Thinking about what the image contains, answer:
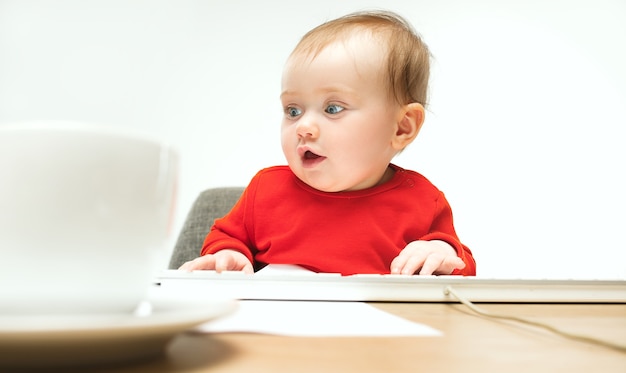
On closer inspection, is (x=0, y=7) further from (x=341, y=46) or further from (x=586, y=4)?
(x=586, y=4)

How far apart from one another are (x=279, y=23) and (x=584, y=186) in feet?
4.51

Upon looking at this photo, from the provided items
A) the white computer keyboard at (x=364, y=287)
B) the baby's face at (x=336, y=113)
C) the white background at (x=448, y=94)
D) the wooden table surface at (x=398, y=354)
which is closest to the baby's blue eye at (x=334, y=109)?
the baby's face at (x=336, y=113)

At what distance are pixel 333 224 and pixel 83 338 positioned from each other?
828mm

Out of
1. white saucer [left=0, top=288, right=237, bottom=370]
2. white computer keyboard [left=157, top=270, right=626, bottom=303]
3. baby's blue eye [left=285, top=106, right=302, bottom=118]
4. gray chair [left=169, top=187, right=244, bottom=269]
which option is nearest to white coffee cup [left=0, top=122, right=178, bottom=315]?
white saucer [left=0, top=288, right=237, bottom=370]

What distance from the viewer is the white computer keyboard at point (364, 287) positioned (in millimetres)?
545

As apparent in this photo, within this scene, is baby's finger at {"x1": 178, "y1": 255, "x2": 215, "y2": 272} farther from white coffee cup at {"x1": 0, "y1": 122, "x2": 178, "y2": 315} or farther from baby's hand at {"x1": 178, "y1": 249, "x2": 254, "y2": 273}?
white coffee cup at {"x1": 0, "y1": 122, "x2": 178, "y2": 315}

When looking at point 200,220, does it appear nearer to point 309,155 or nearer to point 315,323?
point 309,155

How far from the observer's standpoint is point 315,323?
0.37m

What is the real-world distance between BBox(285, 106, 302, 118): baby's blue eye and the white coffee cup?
0.74 metres

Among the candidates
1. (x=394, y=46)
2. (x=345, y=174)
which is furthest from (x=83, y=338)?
(x=394, y=46)

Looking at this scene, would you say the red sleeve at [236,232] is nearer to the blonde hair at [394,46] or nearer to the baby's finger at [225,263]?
the baby's finger at [225,263]

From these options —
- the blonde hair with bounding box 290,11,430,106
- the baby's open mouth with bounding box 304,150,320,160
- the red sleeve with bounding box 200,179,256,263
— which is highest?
the blonde hair with bounding box 290,11,430,106

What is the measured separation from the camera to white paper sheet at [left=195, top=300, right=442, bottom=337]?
33 cm

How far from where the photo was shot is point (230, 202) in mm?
1447
